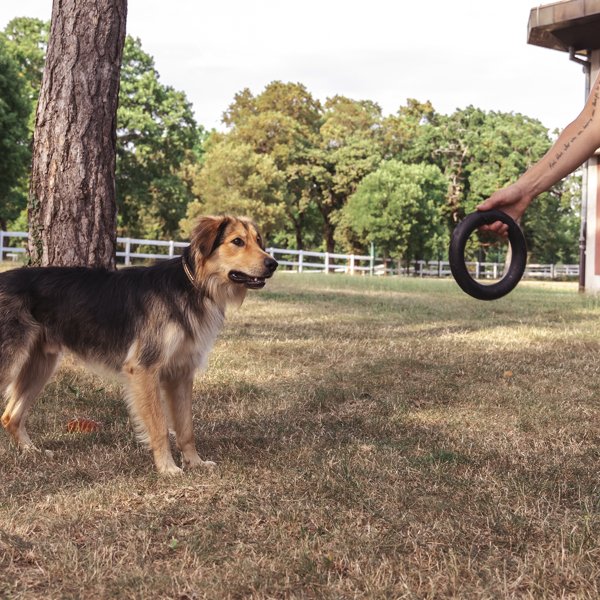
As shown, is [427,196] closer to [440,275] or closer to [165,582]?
[440,275]

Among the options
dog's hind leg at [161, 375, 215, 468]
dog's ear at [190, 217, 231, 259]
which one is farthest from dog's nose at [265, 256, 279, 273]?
dog's hind leg at [161, 375, 215, 468]

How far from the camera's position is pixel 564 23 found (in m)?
18.3

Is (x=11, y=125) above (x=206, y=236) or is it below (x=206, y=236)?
above

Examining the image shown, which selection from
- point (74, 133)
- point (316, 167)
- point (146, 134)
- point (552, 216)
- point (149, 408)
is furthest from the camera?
point (552, 216)

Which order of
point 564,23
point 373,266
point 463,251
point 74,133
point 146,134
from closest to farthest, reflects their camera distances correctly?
point 463,251, point 74,133, point 564,23, point 146,134, point 373,266

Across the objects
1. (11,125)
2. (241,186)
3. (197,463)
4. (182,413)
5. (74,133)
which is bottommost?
(197,463)

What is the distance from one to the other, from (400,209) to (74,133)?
41.7 meters

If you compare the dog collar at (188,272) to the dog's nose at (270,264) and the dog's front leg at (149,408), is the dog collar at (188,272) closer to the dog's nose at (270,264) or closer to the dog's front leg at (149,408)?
the dog's nose at (270,264)

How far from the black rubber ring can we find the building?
16.4 meters

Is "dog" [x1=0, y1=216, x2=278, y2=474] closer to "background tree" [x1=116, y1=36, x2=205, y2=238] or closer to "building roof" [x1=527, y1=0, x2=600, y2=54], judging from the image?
"building roof" [x1=527, y1=0, x2=600, y2=54]

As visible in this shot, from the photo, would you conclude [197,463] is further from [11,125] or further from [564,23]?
[11,125]

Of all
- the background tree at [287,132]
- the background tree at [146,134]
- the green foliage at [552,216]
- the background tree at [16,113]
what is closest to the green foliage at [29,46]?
the background tree at [16,113]

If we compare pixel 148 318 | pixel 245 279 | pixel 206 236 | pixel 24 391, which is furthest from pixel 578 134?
pixel 24 391

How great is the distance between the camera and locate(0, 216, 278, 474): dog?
4465 mm
